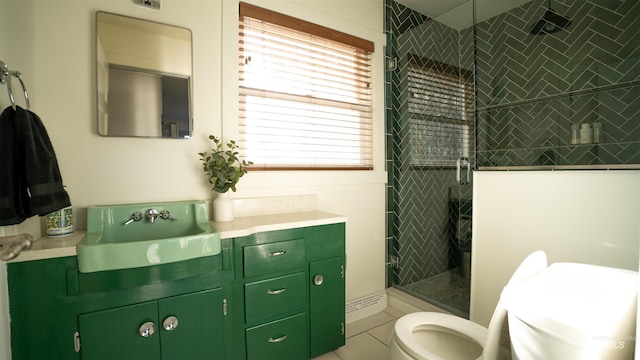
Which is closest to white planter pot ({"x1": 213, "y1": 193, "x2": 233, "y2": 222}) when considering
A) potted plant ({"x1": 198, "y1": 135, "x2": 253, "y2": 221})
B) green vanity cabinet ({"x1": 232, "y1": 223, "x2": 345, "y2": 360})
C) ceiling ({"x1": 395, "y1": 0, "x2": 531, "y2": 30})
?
potted plant ({"x1": 198, "y1": 135, "x2": 253, "y2": 221})

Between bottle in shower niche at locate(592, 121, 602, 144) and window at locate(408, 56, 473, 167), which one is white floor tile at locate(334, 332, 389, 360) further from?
bottle in shower niche at locate(592, 121, 602, 144)

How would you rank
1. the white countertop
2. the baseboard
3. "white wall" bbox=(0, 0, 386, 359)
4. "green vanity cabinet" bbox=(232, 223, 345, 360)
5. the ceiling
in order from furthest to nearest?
the ceiling < the baseboard < "green vanity cabinet" bbox=(232, 223, 345, 360) < "white wall" bbox=(0, 0, 386, 359) < the white countertop

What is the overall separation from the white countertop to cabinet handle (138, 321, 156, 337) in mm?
417

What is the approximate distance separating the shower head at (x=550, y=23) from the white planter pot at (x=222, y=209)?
9.14ft

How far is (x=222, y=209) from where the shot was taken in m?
1.57

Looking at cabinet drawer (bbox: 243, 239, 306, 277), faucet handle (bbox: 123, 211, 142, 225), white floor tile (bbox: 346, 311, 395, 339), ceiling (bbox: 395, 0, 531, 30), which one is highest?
ceiling (bbox: 395, 0, 531, 30)

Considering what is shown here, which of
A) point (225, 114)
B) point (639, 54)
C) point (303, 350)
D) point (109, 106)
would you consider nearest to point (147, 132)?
point (109, 106)

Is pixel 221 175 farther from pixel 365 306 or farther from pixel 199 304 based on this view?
pixel 365 306

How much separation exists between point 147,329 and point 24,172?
779 millimetres

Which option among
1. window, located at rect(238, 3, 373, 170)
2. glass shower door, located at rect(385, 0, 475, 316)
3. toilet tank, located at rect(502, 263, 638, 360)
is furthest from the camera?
glass shower door, located at rect(385, 0, 475, 316)

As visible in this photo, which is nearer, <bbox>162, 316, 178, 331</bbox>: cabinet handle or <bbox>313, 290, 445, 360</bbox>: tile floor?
<bbox>162, 316, 178, 331</bbox>: cabinet handle

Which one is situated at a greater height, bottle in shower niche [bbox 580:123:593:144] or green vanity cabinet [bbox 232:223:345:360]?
bottle in shower niche [bbox 580:123:593:144]

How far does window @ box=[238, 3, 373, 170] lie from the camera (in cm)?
180

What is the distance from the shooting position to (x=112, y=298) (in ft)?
3.68
